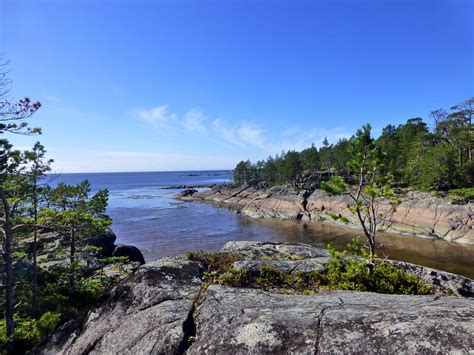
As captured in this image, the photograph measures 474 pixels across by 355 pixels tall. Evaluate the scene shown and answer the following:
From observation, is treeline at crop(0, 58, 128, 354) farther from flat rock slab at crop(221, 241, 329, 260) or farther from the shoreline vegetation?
flat rock slab at crop(221, 241, 329, 260)

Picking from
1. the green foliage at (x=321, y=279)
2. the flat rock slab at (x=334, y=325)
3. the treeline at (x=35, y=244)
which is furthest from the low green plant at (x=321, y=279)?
the treeline at (x=35, y=244)

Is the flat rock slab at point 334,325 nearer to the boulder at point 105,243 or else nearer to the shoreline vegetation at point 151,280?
→ the shoreline vegetation at point 151,280

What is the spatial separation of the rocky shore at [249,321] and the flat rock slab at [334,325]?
0.04 feet

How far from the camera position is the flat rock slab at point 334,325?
409 centimetres

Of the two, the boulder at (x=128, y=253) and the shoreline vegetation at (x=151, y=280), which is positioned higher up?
the shoreline vegetation at (x=151, y=280)

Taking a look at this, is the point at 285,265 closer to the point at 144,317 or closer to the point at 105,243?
the point at 144,317

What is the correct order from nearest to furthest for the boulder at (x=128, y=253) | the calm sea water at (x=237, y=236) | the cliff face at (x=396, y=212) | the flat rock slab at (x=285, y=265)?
1. the flat rock slab at (x=285, y=265)
2. the boulder at (x=128, y=253)
3. the calm sea water at (x=237, y=236)
4. the cliff face at (x=396, y=212)

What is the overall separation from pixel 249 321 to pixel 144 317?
2.15 meters

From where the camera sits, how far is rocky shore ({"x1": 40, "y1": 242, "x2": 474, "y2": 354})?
13.9ft

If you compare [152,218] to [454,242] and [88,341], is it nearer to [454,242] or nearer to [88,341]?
[454,242]

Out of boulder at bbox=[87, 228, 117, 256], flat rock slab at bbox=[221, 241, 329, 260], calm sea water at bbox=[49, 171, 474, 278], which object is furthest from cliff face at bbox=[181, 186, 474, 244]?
boulder at bbox=[87, 228, 117, 256]

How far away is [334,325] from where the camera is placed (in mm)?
4652

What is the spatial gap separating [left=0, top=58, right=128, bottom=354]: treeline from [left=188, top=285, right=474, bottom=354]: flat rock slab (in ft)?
24.6

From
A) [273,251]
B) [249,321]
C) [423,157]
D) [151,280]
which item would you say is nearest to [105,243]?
[273,251]
